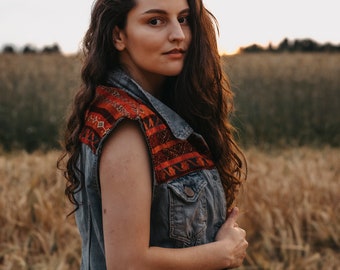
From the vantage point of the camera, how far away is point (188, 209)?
1641 millimetres

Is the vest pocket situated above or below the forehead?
below

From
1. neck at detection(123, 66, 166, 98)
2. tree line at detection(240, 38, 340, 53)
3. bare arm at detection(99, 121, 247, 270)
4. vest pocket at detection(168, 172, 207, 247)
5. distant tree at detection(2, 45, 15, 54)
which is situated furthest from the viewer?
tree line at detection(240, 38, 340, 53)

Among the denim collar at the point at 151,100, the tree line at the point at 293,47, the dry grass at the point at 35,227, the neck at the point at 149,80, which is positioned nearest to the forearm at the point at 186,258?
the denim collar at the point at 151,100

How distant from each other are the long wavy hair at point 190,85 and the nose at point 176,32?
0.10m

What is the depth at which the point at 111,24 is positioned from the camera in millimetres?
1696

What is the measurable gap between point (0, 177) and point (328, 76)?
326 inches

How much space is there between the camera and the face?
1663mm

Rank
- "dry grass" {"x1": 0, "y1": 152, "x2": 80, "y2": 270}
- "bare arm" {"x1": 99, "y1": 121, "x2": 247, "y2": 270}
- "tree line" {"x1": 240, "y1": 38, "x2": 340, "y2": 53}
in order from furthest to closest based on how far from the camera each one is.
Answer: "tree line" {"x1": 240, "y1": 38, "x2": 340, "y2": 53}
"dry grass" {"x1": 0, "y1": 152, "x2": 80, "y2": 270}
"bare arm" {"x1": 99, "y1": 121, "x2": 247, "y2": 270}

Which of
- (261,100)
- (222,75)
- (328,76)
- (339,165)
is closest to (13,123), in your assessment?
(261,100)

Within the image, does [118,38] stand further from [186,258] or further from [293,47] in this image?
[293,47]

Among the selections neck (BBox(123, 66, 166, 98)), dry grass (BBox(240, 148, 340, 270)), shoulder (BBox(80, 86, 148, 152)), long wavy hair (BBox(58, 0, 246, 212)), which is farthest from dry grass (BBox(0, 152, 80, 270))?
shoulder (BBox(80, 86, 148, 152))

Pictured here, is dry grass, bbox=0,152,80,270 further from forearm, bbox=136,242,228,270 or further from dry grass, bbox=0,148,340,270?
forearm, bbox=136,242,228,270

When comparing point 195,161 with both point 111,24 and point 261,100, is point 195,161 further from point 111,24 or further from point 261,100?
point 261,100

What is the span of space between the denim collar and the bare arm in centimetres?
18
